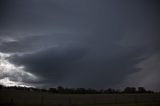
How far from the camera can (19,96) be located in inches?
1869

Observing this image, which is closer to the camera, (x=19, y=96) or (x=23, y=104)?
(x=23, y=104)

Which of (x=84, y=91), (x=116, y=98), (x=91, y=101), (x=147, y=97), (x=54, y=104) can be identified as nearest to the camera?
(x=54, y=104)

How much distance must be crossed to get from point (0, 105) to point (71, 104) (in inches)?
495

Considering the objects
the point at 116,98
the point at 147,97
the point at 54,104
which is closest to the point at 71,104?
the point at 54,104

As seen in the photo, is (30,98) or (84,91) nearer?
(30,98)

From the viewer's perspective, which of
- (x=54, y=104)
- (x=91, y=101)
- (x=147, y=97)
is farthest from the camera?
(x=147, y=97)

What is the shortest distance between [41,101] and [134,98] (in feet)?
77.7

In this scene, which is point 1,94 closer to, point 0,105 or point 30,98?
point 30,98

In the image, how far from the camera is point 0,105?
38094 mm

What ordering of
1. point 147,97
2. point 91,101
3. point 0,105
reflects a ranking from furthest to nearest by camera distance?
1. point 147,97
2. point 91,101
3. point 0,105

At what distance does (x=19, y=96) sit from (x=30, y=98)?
1952mm

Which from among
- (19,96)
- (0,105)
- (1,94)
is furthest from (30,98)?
(0,105)

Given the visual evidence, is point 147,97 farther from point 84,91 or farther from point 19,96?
point 19,96

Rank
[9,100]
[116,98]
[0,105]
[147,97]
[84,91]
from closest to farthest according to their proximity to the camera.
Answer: [0,105], [9,100], [116,98], [147,97], [84,91]
